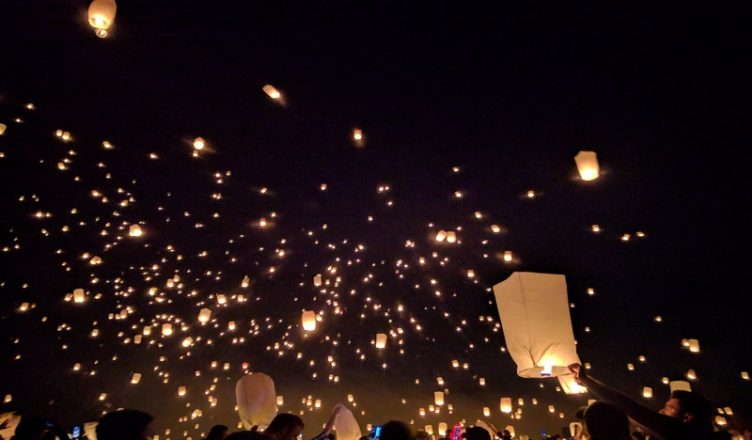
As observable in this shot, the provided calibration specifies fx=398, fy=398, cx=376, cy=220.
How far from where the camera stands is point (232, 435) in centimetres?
193

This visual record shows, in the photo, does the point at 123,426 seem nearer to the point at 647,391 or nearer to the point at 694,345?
the point at 694,345

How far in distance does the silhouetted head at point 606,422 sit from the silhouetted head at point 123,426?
2.06 meters

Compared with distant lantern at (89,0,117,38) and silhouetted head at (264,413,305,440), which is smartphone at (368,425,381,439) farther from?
distant lantern at (89,0,117,38)

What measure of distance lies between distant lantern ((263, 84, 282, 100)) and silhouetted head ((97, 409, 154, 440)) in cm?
441

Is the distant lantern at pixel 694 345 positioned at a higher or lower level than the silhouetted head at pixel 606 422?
higher

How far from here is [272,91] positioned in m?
5.49

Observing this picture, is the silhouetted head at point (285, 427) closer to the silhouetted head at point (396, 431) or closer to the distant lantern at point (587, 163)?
the silhouetted head at point (396, 431)

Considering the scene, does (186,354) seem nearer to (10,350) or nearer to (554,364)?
(10,350)

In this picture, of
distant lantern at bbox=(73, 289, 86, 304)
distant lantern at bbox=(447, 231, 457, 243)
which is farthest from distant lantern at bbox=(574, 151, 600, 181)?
distant lantern at bbox=(73, 289, 86, 304)

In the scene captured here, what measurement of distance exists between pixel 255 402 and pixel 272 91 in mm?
3926

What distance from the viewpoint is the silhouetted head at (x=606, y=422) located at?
1.56 m

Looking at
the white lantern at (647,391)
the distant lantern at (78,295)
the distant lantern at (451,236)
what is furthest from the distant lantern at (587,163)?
the white lantern at (647,391)

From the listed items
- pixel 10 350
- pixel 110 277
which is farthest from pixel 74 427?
pixel 110 277

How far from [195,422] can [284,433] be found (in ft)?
43.3
